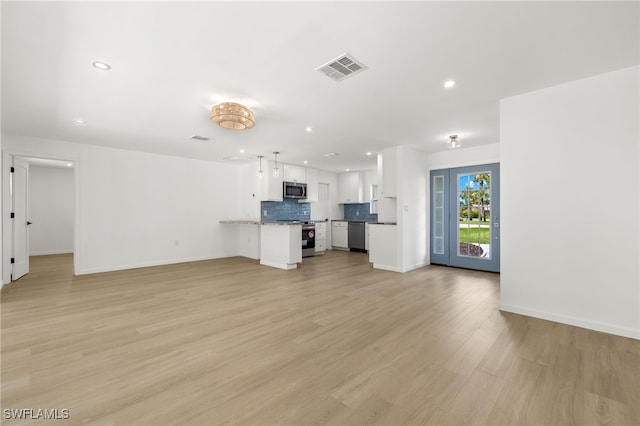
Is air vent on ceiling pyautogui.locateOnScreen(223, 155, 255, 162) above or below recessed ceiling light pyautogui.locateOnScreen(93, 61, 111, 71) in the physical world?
above

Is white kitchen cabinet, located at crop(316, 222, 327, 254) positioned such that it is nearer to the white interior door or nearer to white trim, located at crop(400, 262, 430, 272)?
white trim, located at crop(400, 262, 430, 272)

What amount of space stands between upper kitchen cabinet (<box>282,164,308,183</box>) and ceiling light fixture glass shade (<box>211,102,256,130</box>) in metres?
4.08

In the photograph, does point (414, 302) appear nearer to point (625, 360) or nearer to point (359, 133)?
point (625, 360)

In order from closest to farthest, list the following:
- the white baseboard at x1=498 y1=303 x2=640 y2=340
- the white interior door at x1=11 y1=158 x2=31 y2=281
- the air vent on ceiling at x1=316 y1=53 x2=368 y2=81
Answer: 1. the air vent on ceiling at x1=316 y1=53 x2=368 y2=81
2. the white baseboard at x1=498 y1=303 x2=640 y2=340
3. the white interior door at x1=11 y1=158 x2=31 y2=281

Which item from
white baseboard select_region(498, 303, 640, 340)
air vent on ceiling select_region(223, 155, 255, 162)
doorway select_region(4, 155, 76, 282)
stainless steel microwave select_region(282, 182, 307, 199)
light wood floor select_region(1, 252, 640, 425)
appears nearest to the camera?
light wood floor select_region(1, 252, 640, 425)

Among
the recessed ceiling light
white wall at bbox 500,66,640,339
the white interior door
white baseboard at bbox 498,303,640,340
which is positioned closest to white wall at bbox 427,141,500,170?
white wall at bbox 500,66,640,339

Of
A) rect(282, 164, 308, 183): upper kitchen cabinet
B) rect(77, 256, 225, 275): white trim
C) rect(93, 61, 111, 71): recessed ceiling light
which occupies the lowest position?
rect(77, 256, 225, 275): white trim

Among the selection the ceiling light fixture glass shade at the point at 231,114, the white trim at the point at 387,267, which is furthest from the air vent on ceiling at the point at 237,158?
the white trim at the point at 387,267

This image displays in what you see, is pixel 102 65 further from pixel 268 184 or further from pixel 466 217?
pixel 466 217

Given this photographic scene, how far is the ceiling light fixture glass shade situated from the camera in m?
3.21

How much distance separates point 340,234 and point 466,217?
387cm

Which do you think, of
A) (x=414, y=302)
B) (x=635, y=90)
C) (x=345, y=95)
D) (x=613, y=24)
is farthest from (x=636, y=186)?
(x=345, y=95)

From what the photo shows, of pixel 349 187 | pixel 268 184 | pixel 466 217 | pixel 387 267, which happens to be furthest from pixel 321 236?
pixel 466 217

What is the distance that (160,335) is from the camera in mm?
2672
